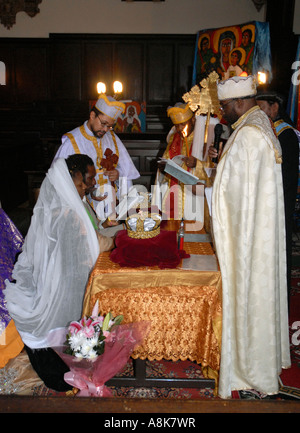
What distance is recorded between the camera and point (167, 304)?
105 inches

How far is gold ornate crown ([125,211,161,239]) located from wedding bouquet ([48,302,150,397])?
1.83 feet

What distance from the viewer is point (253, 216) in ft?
8.79

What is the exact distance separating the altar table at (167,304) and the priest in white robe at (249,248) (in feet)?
0.28

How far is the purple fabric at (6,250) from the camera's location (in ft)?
10.5

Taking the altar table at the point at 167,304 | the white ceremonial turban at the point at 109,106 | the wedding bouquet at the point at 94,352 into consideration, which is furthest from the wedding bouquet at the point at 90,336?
the white ceremonial turban at the point at 109,106

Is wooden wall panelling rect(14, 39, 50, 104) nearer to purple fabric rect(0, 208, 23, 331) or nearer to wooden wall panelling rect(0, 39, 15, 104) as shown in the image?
wooden wall panelling rect(0, 39, 15, 104)

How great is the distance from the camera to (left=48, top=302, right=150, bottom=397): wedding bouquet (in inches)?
90.4

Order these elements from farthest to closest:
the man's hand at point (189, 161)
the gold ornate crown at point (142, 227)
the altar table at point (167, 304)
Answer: the man's hand at point (189, 161)
the gold ornate crown at point (142, 227)
the altar table at point (167, 304)

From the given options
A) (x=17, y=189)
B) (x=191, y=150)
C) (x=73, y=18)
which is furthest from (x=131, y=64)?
(x=191, y=150)

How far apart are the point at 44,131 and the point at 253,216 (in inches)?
364

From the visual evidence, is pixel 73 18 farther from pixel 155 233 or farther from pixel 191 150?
pixel 155 233

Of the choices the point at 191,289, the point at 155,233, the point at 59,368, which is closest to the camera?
the point at 191,289

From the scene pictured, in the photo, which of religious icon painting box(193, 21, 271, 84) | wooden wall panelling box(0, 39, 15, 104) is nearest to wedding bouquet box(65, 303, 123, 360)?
religious icon painting box(193, 21, 271, 84)

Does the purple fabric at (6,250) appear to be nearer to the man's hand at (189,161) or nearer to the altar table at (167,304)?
the altar table at (167,304)
